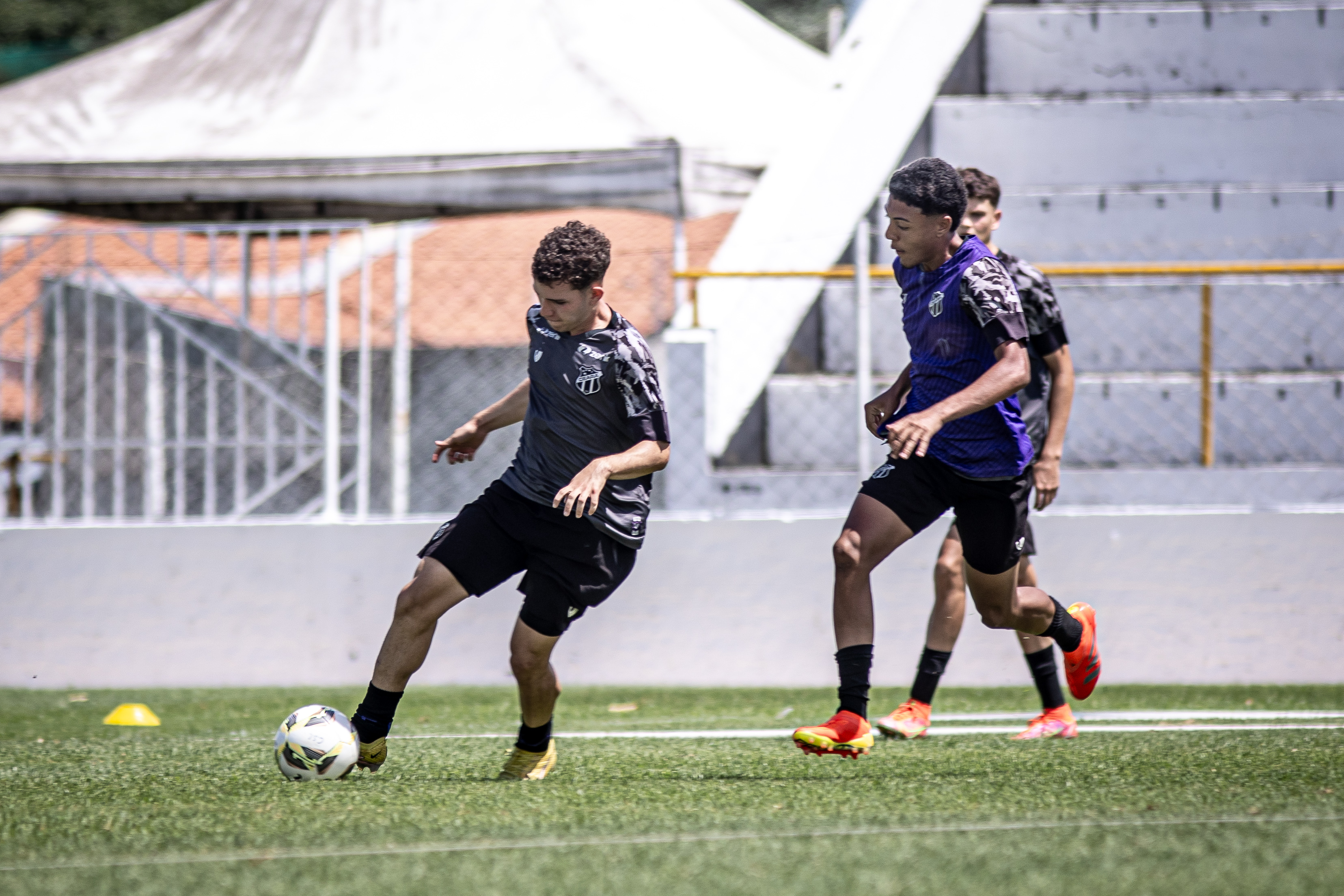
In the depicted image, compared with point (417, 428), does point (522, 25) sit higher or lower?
higher

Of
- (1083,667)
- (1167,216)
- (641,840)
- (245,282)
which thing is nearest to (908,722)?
(1083,667)

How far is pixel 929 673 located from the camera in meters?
5.59

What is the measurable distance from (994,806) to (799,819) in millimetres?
496

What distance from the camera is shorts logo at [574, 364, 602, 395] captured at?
13.6 ft

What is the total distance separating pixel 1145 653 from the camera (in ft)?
24.2

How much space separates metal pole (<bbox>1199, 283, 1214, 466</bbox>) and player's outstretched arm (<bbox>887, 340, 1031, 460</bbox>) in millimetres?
3974

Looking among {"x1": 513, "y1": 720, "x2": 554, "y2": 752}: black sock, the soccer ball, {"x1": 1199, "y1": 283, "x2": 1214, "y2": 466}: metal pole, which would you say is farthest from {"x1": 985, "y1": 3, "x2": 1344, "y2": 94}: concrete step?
the soccer ball

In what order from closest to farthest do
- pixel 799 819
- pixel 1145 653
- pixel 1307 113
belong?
pixel 799 819 < pixel 1145 653 < pixel 1307 113

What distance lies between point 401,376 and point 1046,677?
13.9 ft

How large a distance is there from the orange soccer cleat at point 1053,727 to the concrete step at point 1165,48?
267 inches

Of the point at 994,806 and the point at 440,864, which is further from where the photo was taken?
the point at 994,806

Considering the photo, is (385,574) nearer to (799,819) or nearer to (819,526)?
(819,526)

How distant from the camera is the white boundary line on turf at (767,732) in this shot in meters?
5.43

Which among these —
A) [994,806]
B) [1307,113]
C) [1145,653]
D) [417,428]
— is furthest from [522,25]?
[994,806]
